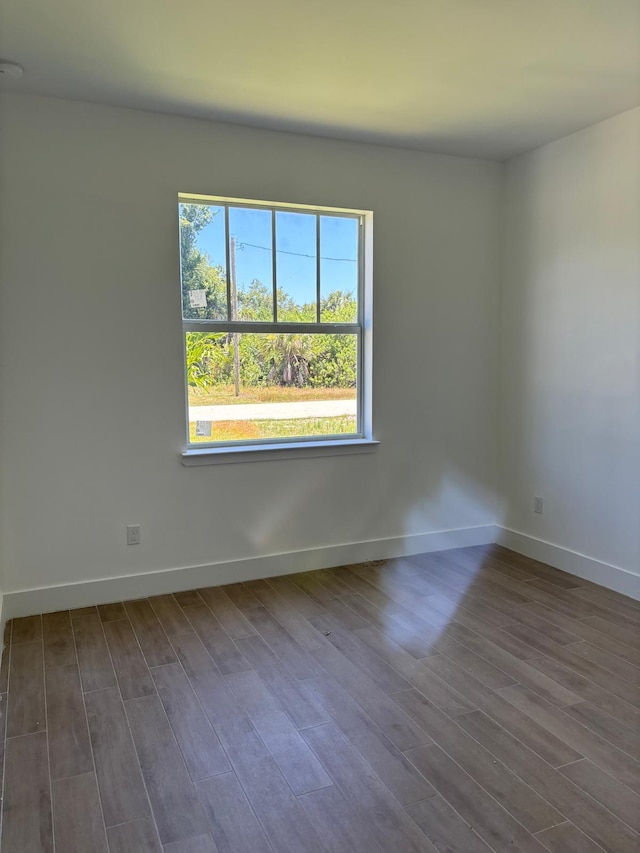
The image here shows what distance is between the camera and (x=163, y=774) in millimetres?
1998

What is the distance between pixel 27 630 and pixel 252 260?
2360mm

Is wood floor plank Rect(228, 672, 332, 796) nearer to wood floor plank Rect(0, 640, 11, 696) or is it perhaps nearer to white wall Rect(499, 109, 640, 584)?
wood floor plank Rect(0, 640, 11, 696)

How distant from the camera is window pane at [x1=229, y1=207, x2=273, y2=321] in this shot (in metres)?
3.62

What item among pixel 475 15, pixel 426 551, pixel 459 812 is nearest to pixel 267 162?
pixel 475 15

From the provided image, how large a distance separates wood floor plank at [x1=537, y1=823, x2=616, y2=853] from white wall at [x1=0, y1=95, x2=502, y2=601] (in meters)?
2.29

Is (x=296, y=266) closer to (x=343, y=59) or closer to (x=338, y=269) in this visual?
(x=338, y=269)

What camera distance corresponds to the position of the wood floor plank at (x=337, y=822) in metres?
1.69

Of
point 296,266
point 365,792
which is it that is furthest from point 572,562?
point 296,266

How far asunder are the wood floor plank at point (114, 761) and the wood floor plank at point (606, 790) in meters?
1.35

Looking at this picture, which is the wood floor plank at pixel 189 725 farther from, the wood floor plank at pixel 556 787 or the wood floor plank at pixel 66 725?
the wood floor plank at pixel 556 787

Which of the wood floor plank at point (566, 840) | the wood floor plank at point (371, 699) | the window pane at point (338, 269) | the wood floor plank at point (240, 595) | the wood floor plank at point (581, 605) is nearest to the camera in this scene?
the wood floor plank at point (566, 840)

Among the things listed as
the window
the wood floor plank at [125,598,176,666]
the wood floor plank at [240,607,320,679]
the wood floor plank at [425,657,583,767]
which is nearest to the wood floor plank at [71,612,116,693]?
the wood floor plank at [125,598,176,666]

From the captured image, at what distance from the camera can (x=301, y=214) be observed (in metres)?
3.78

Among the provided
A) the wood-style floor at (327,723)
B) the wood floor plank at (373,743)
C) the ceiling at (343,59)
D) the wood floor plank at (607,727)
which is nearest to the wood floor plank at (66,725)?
the wood-style floor at (327,723)
